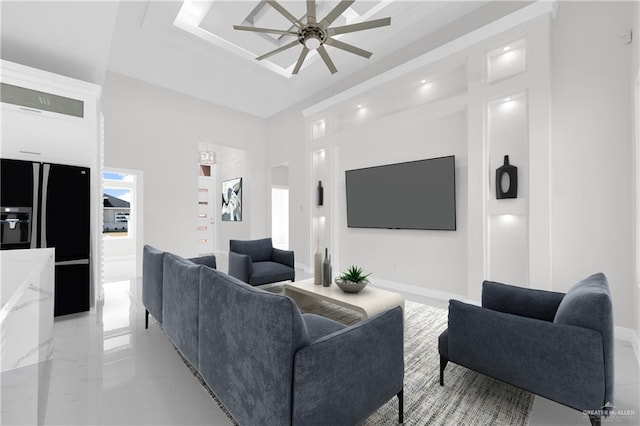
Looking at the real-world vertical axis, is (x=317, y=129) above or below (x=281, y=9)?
below

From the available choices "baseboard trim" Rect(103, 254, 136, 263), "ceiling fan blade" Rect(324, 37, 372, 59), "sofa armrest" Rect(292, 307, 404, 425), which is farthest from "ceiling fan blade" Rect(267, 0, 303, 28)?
"baseboard trim" Rect(103, 254, 136, 263)

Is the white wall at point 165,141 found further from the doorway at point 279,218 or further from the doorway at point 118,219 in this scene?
the doorway at point 279,218

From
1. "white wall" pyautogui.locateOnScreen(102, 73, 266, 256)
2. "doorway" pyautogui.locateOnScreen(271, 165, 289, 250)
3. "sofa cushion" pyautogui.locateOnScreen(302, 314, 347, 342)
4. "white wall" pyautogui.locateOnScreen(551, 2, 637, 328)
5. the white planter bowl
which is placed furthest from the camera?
"doorway" pyautogui.locateOnScreen(271, 165, 289, 250)

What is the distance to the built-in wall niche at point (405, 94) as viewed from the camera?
3926mm

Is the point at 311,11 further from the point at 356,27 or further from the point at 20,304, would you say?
the point at 20,304

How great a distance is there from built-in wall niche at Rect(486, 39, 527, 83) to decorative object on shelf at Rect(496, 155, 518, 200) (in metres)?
1.01

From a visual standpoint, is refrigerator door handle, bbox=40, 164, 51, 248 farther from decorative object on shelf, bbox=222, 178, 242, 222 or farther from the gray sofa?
decorative object on shelf, bbox=222, 178, 242, 222

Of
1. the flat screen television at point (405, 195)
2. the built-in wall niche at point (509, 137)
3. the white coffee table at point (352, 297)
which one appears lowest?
the white coffee table at point (352, 297)

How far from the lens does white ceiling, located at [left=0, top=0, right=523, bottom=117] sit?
3.15 m

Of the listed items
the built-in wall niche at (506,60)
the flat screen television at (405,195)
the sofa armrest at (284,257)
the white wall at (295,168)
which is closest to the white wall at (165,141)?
the white wall at (295,168)

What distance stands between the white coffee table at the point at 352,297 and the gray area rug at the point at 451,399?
43 centimetres

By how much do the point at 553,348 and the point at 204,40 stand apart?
5243mm

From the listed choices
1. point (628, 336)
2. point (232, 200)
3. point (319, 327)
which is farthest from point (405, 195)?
point (232, 200)

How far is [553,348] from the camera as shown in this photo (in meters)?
1.50
